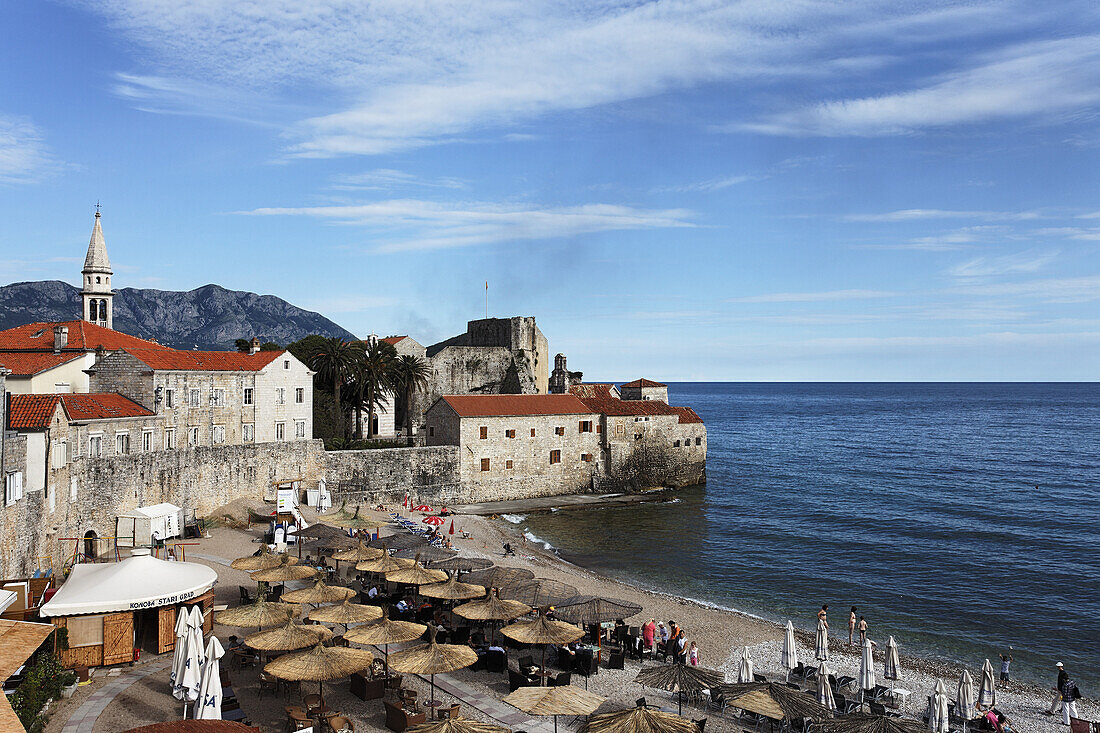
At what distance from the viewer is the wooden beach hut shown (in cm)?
1892

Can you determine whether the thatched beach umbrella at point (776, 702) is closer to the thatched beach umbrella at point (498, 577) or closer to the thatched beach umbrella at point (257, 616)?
the thatched beach umbrella at point (498, 577)

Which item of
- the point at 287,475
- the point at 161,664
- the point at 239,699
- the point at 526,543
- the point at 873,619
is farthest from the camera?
the point at 287,475

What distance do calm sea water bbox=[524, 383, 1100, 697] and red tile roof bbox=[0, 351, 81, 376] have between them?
2791cm

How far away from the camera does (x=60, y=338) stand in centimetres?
4112

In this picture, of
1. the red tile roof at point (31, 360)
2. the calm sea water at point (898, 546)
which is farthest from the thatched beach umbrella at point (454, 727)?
the red tile roof at point (31, 360)

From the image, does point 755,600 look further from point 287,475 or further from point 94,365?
point 94,365

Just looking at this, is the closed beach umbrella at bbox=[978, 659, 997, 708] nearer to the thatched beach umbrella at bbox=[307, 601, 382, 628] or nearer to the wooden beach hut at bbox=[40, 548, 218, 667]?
the thatched beach umbrella at bbox=[307, 601, 382, 628]

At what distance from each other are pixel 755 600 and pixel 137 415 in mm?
30736

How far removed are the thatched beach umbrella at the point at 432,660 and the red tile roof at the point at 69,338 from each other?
3328 cm

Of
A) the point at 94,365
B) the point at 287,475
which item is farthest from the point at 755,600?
the point at 94,365

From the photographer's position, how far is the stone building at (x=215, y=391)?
39.9 meters

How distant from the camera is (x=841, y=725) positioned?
16.6 m

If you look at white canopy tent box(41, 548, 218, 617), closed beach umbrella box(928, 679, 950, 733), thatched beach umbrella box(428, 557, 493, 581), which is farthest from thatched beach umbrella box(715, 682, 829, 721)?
white canopy tent box(41, 548, 218, 617)

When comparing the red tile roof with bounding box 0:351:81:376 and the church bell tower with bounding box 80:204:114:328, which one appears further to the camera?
the church bell tower with bounding box 80:204:114:328
